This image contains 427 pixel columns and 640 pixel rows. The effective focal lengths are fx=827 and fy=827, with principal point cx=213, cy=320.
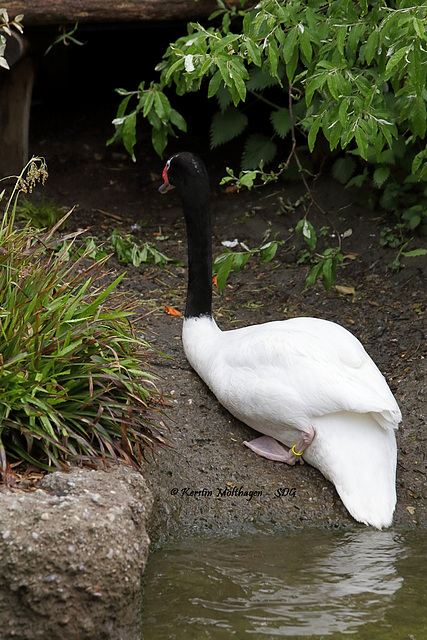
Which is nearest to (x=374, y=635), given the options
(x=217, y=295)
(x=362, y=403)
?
(x=362, y=403)

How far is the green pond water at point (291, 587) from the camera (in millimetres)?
3234

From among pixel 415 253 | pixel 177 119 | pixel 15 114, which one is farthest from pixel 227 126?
pixel 415 253

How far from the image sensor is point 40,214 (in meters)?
6.97

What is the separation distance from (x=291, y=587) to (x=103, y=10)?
16.3 feet

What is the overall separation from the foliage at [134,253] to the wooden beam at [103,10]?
1.74 meters

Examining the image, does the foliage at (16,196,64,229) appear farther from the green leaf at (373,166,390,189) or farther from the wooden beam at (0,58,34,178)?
the green leaf at (373,166,390,189)

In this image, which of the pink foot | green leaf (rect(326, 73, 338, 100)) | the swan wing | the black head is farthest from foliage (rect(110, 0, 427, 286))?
the pink foot

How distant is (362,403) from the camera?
4020 millimetres

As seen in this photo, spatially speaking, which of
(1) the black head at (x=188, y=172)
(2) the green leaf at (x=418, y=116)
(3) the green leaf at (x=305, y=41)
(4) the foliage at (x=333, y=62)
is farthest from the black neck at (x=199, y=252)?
(2) the green leaf at (x=418, y=116)

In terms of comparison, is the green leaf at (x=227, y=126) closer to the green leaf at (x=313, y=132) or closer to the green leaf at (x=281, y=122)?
the green leaf at (x=281, y=122)

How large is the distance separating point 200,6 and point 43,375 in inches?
162

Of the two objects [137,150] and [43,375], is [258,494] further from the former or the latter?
[137,150]

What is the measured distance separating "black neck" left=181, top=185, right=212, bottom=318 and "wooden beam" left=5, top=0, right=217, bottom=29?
7.55 ft

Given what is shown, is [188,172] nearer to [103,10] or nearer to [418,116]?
[418,116]
